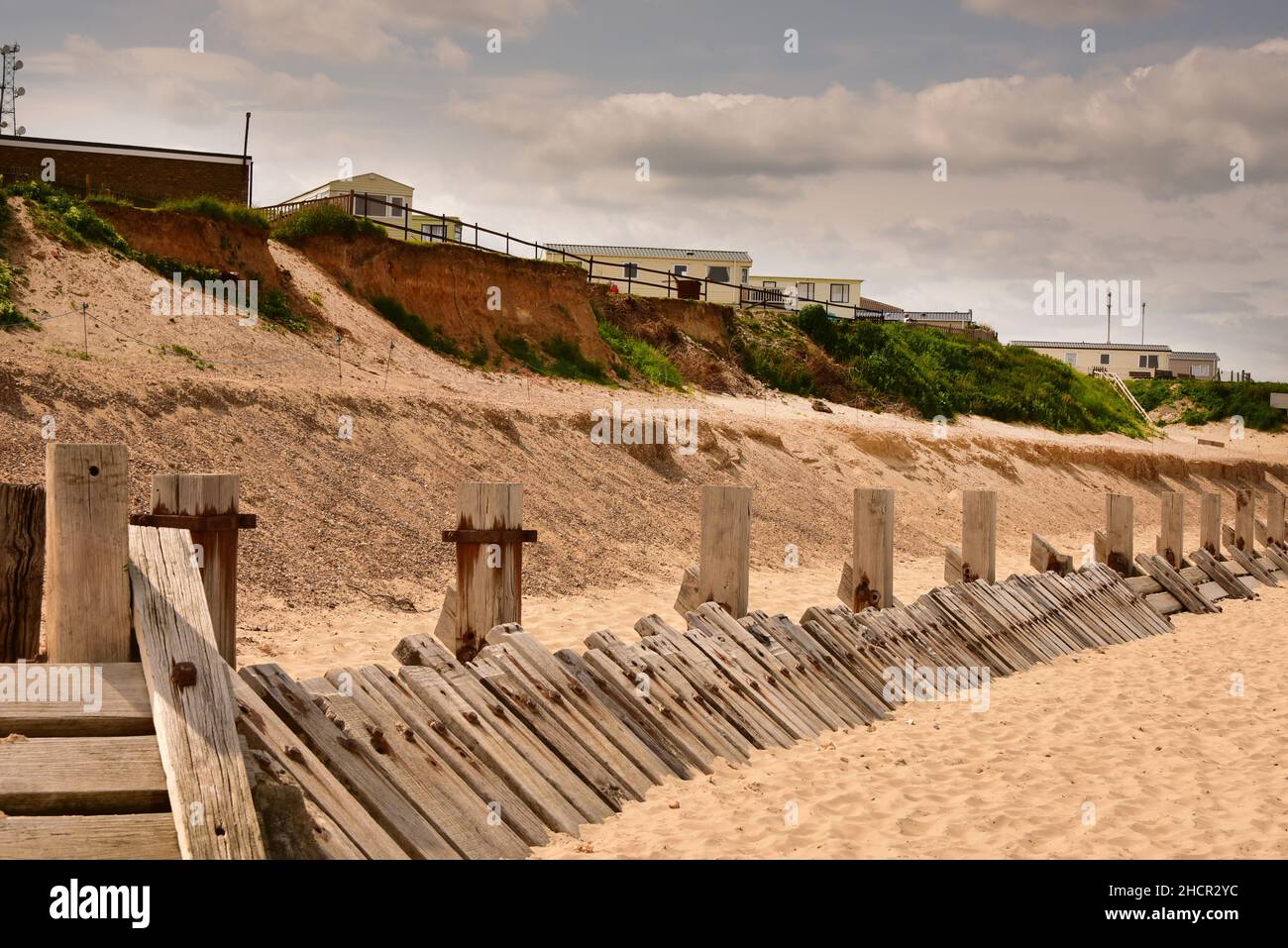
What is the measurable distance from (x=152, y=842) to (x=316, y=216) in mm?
25747

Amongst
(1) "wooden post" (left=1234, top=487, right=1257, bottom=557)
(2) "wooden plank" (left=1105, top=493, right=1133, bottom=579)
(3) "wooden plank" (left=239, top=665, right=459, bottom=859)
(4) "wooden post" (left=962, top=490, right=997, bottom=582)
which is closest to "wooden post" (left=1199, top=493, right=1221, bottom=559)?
(1) "wooden post" (left=1234, top=487, right=1257, bottom=557)

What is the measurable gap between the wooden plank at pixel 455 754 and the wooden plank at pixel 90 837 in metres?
1.91

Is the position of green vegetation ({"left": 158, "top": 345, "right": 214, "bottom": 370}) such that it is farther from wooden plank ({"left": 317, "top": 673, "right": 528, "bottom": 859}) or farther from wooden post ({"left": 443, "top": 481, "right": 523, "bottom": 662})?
wooden plank ({"left": 317, "top": 673, "right": 528, "bottom": 859})

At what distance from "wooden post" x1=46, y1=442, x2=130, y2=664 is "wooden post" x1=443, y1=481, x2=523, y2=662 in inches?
119

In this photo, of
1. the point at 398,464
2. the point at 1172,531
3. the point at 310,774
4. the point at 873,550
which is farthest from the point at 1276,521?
the point at 310,774

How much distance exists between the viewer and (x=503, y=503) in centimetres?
747

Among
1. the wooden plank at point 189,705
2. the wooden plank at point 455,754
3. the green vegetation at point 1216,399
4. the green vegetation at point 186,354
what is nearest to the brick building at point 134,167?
the green vegetation at point 186,354

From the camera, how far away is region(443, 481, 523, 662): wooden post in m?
7.41

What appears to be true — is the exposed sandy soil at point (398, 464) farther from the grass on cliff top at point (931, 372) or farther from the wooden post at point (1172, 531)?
the grass on cliff top at point (931, 372)

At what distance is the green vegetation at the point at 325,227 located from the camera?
27844mm

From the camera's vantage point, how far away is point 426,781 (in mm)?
5695

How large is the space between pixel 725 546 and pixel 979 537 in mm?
4180
